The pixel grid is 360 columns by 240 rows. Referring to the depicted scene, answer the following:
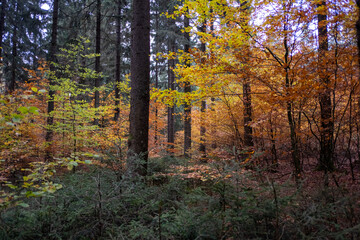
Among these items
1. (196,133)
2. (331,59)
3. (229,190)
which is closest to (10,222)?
(229,190)

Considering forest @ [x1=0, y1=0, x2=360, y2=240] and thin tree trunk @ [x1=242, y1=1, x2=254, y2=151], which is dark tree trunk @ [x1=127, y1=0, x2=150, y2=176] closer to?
forest @ [x1=0, y1=0, x2=360, y2=240]

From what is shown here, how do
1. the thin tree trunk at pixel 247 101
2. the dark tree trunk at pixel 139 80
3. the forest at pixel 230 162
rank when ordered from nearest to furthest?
the forest at pixel 230 162 → the dark tree trunk at pixel 139 80 → the thin tree trunk at pixel 247 101

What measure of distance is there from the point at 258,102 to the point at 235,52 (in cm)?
227

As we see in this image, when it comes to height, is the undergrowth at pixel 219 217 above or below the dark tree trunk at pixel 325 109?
below

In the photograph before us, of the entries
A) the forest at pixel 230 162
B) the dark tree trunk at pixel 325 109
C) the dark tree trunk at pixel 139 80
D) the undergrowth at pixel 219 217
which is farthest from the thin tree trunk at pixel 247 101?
the undergrowth at pixel 219 217

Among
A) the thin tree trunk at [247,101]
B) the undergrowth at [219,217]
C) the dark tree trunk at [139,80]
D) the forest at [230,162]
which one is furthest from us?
the thin tree trunk at [247,101]

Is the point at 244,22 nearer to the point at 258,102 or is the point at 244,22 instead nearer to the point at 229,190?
the point at 258,102

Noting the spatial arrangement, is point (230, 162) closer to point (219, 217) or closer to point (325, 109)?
point (219, 217)

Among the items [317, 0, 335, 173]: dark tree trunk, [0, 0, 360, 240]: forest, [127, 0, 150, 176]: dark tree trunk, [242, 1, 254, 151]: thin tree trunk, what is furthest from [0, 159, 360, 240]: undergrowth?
[242, 1, 254, 151]: thin tree trunk

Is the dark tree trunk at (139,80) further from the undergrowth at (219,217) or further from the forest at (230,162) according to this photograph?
the undergrowth at (219,217)

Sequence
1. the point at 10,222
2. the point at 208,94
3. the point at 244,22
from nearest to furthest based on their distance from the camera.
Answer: the point at 10,222 < the point at 244,22 < the point at 208,94

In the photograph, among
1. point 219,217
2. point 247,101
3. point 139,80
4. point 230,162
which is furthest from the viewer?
point 247,101

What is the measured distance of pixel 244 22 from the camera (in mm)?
4941

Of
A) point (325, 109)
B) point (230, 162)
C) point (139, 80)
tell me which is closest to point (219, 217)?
point (230, 162)
